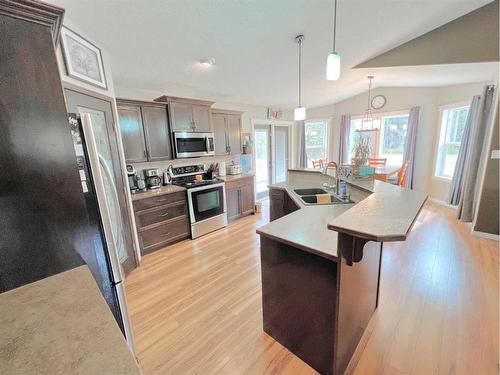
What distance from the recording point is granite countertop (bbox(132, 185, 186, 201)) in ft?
9.14

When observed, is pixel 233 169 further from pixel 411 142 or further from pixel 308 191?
pixel 411 142

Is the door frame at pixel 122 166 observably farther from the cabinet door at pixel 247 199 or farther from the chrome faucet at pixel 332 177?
A: the chrome faucet at pixel 332 177

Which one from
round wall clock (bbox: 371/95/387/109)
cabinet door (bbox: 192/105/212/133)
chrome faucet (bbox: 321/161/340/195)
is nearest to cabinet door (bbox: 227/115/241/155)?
cabinet door (bbox: 192/105/212/133)

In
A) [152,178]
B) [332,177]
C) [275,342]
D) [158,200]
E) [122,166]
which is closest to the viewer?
[275,342]

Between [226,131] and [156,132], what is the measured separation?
54.5 inches

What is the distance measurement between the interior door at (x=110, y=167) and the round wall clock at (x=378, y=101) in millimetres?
5717

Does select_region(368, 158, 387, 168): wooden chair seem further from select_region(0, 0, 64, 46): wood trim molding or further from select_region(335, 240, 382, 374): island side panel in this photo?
select_region(0, 0, 64, 46): wood trim molding

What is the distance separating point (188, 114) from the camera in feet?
11.3

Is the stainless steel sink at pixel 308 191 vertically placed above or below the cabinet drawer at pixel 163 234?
above

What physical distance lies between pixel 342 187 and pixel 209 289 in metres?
1.77

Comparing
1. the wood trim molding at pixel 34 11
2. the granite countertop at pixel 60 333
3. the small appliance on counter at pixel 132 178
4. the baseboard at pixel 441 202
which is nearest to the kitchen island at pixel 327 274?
the granite countertop at pixel 60 333

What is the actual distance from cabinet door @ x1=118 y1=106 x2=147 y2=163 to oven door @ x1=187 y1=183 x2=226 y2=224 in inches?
34.2

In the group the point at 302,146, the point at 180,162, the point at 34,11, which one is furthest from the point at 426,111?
the point at 34,11

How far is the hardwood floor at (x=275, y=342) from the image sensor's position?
1.47 metres
